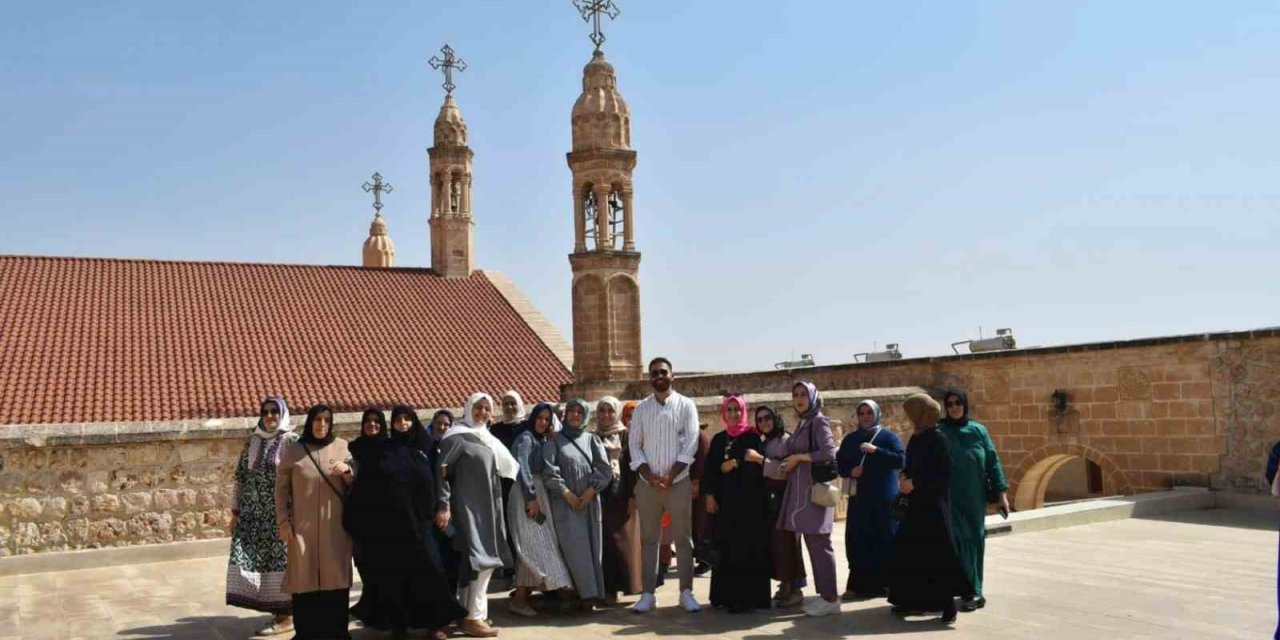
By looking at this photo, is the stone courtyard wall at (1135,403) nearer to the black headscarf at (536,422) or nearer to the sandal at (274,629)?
the black headscarf at (536,422)

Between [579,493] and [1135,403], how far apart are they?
8295mm

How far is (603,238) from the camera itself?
777 inches

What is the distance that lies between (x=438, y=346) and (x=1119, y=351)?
1691 centimetres

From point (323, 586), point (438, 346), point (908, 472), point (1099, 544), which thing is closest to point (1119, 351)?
point (1099, 544)

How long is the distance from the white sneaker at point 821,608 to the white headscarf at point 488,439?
78.9 inches

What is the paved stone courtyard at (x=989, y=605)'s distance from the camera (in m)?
5.72

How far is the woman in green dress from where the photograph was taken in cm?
611

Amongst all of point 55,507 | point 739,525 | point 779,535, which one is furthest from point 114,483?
point 779,535

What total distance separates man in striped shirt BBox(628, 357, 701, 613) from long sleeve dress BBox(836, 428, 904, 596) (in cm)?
102

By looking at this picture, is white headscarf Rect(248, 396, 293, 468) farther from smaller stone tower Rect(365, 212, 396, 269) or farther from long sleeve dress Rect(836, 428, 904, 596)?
smaller stone tower Rect(365, 212, 396, 269)

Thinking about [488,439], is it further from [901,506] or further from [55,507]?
[55,507]

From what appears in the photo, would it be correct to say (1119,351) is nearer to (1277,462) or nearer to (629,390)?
(1277,462)

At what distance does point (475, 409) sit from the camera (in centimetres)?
625

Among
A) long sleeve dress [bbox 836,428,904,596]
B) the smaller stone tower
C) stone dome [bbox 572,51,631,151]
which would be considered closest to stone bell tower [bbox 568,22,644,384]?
stone dome [bbox 572,51,631,151]
